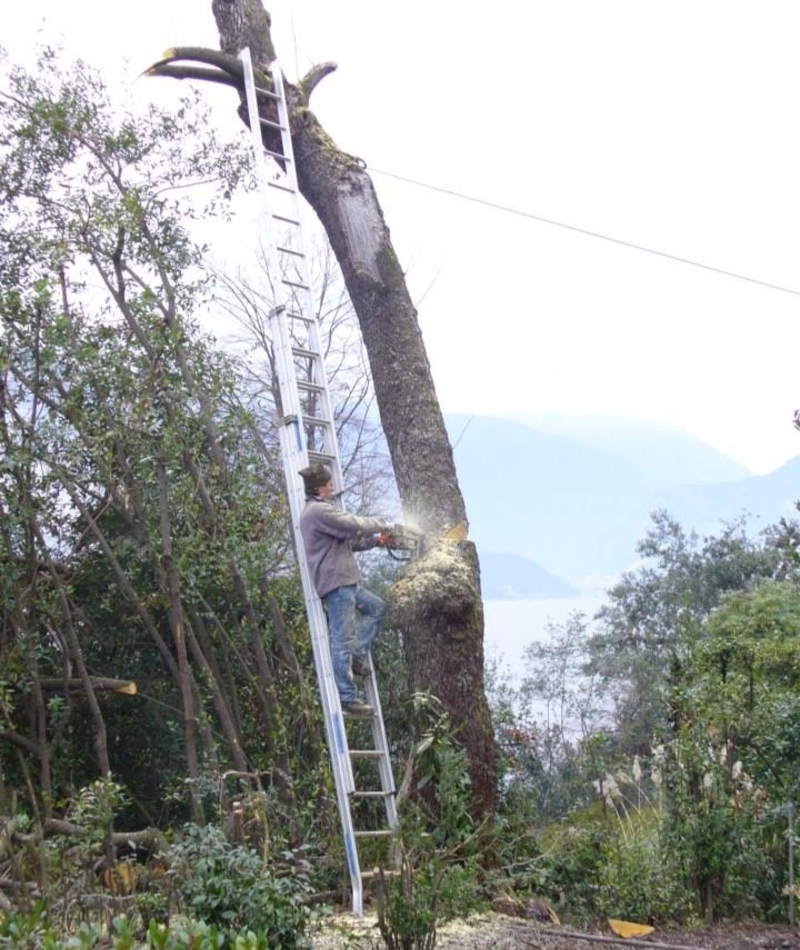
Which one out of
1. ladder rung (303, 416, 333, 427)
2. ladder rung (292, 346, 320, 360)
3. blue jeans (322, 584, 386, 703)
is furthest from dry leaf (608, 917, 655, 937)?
ladder rung (292, 346, 320, 360)

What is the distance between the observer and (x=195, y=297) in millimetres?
9086

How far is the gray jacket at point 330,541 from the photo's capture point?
5.39m

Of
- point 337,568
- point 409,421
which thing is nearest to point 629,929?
point 337,568

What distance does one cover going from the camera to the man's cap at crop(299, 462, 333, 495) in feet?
17.9

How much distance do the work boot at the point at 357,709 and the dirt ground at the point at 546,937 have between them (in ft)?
3.03

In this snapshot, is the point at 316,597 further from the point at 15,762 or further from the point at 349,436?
the point at 349,436

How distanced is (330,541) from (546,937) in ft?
6.60

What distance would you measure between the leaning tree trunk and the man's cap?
89cm

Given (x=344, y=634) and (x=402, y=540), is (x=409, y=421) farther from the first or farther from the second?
(x=344, y=634)

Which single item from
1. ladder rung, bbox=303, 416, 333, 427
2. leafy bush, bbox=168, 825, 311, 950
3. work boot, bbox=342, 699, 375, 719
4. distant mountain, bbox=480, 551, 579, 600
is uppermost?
distant mountain, bbox=480, 551, 579, 600

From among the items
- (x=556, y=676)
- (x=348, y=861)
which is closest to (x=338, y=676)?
(x=348, y=861)

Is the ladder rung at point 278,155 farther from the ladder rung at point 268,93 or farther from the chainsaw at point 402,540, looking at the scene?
the chainsaw at point 402,540

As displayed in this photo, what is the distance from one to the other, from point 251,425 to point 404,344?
211cm

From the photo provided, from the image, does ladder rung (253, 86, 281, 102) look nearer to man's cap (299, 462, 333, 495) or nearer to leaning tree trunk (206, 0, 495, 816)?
leaning tree trunk (206, 0, 495, 816)
